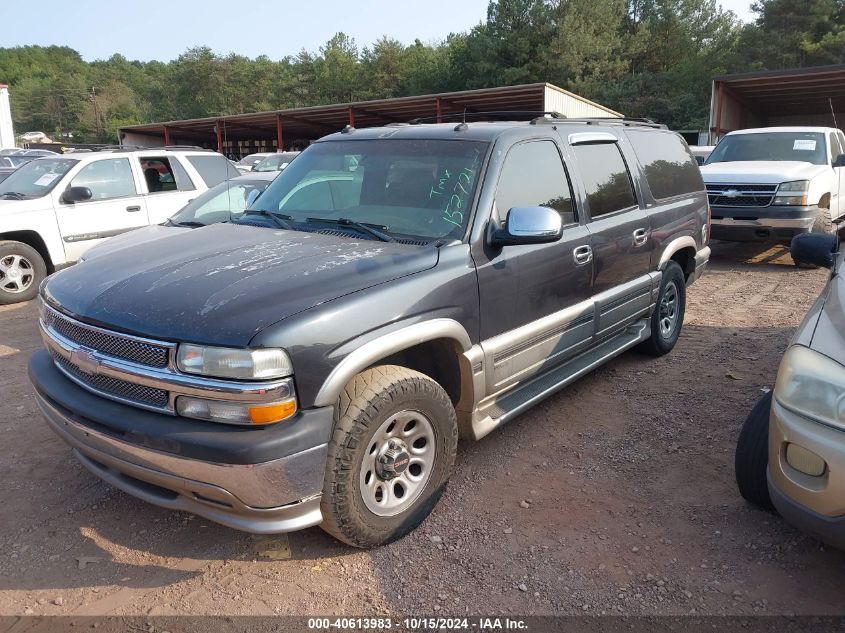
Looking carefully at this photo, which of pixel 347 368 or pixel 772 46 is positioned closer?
pixel 347 368

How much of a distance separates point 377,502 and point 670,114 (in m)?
42.9

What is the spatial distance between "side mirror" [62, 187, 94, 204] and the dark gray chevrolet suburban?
15.6 feet

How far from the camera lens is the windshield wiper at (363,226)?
333 cm

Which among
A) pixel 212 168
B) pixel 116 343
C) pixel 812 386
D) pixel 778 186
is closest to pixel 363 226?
pixel 116 343

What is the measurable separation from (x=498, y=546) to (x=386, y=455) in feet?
2.26

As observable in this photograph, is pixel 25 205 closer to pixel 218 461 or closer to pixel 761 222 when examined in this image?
pixel 218 461

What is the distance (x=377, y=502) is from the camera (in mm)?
2895

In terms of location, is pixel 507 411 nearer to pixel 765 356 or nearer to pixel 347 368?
pixel 347 368

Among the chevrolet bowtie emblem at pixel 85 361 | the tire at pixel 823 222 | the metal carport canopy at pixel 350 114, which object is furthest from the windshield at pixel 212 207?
the metal carport canopy at pixel 350 114

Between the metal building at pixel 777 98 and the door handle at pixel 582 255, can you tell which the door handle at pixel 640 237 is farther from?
the metal building at pixel 777 98

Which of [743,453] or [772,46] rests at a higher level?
[772,46]

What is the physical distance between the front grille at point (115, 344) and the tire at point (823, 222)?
900 centimetres

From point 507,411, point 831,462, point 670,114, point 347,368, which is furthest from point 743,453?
point 670,114

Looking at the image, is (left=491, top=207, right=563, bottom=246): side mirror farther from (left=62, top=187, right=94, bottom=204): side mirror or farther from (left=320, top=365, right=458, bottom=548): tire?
(left=62, top=187, right=94, bottom=204): side mirror
